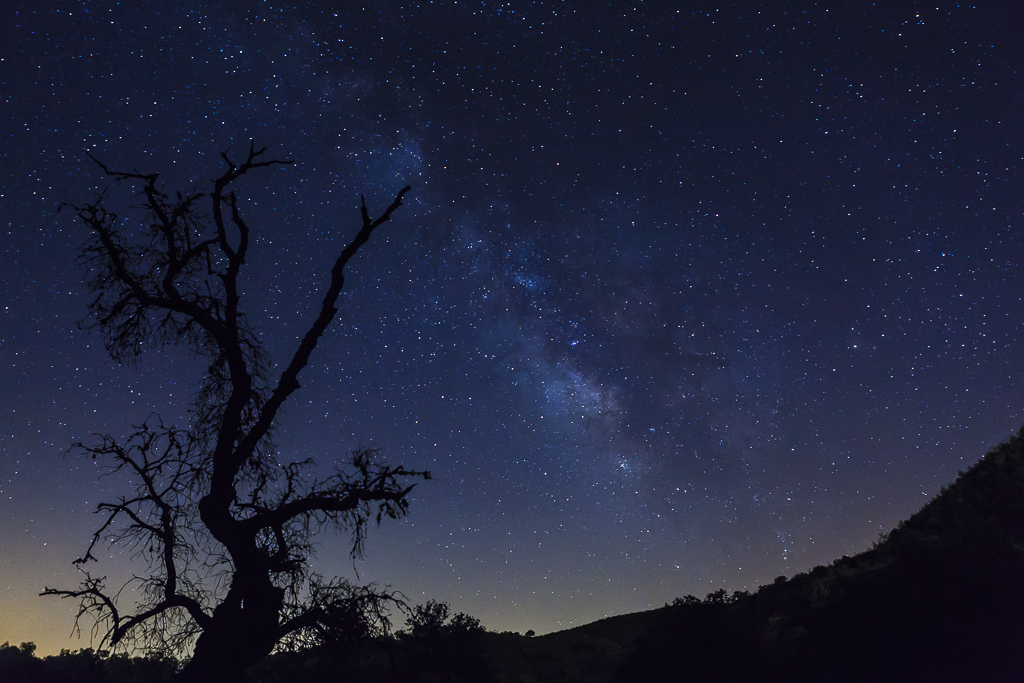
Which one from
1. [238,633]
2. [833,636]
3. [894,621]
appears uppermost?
[238,633]

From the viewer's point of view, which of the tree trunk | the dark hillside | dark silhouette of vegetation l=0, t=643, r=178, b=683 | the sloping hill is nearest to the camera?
the tree trunk

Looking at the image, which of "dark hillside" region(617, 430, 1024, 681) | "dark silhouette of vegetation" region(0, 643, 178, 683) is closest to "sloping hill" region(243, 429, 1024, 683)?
"dark hillside" region(617, 430, 1024, 681)

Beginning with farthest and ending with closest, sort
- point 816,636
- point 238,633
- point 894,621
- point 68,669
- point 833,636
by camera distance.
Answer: point 68,669 → point 816,636 → point 833,636 → point 894,621 → point 238,633

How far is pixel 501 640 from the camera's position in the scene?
17.4 metres

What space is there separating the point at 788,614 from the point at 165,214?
60.2 feet

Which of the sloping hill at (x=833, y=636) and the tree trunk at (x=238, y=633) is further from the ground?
the tree trunk at (x=238, y=633)

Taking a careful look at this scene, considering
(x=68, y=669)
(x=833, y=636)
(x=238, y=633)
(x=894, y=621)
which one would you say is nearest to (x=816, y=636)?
(x=833, y=636)

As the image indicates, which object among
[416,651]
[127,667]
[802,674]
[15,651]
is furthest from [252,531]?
[15,651]

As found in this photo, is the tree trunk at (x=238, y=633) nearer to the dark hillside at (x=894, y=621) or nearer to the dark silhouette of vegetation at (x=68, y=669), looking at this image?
the dark silhouette of vegetation at (x=68, y=669)

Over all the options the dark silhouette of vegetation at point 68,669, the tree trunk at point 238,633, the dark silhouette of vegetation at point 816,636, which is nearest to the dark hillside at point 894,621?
the dark silhouette of vegetation at point 816,636

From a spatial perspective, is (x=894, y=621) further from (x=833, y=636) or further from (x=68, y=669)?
(x=68, y=669)

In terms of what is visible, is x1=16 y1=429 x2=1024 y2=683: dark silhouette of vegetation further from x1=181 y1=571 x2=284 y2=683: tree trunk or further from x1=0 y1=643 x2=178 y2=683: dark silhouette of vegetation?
x1=181 y1=571 x2=284 y2=683: tree trunk

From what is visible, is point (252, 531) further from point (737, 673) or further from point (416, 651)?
point (737, 673)

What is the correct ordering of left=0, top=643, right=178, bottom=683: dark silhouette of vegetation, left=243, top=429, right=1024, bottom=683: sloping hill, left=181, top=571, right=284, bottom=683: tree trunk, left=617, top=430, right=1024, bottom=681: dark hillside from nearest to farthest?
left=181, top=571, right=284, bottom=683: tree trunk
left=617, top=430, right=1024, bottom=681: dark hillside
left=243, top=429, right=1024, bottom=683: sloping hill
left=0, top=643, right=178, bottom=683: dark silhouette of vegetation
